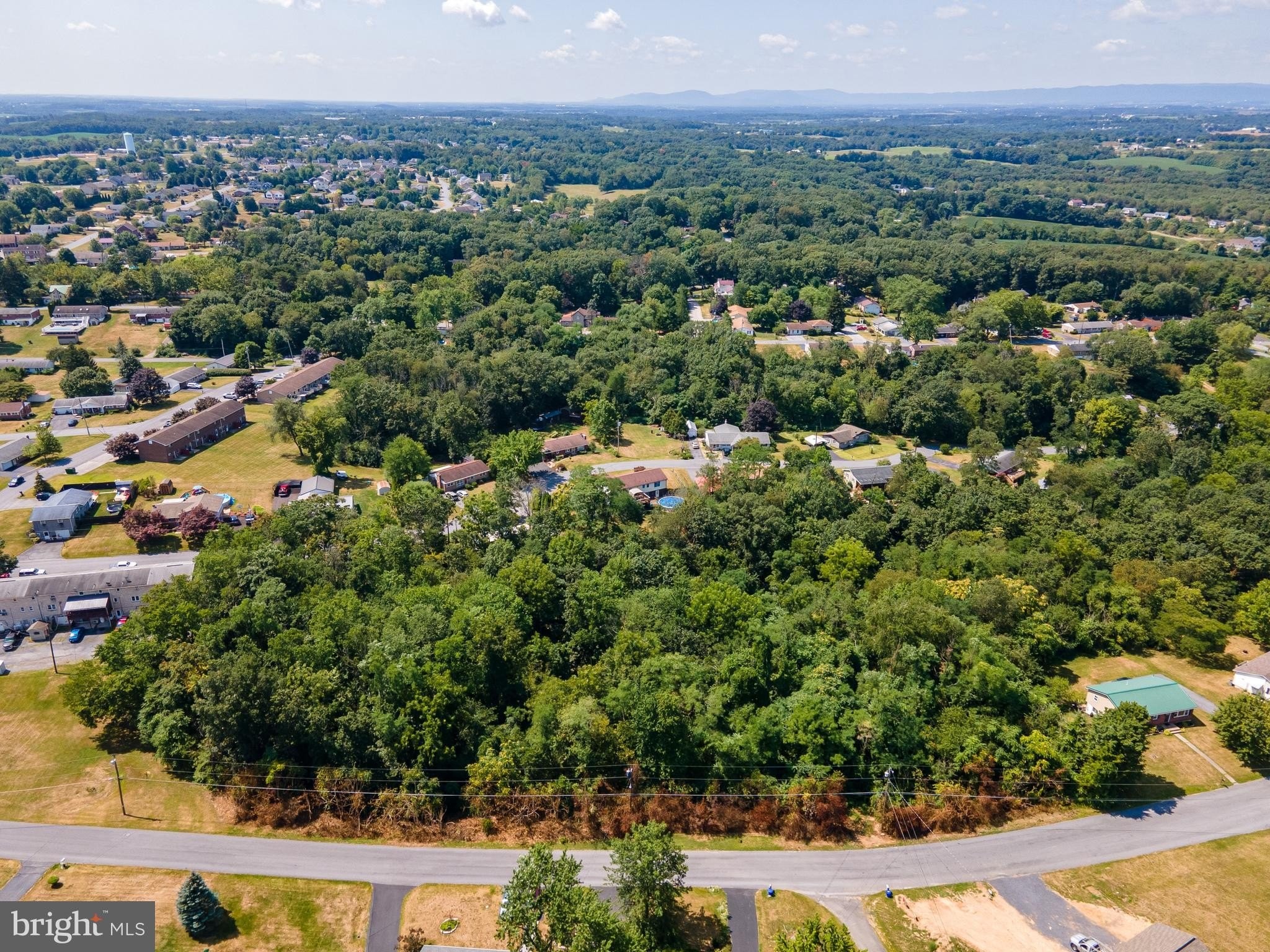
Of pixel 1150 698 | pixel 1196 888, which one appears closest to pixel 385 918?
pixel 1196 888

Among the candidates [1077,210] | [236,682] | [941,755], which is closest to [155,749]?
[236,682]

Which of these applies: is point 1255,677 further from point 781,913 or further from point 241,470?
point 241,470

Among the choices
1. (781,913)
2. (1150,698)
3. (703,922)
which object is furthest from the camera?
(1150,698)

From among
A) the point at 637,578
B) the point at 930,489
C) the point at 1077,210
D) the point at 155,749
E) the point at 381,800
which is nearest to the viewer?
the point at 381,800

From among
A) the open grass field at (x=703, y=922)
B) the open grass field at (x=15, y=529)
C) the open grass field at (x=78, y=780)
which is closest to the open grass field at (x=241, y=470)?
the open grass field at (x=15, y=529)

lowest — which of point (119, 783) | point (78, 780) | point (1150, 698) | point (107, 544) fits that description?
point (78, 780)

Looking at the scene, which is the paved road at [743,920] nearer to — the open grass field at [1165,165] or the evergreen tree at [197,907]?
the evergreen tree at [197,907]

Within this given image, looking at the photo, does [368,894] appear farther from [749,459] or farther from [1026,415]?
[1026,415]
